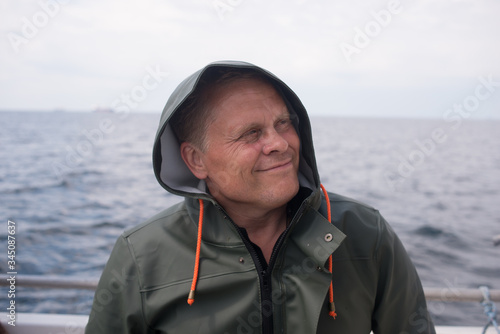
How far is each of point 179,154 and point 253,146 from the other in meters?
0.50

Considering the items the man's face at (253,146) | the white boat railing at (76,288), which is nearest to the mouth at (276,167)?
the man's face at (253,146)

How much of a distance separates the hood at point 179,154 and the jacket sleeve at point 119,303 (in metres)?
0.40

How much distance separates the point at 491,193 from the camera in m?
18.0

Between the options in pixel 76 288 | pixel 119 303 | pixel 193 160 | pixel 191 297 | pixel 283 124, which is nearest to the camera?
pixel 191 297

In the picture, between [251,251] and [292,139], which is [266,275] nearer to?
[251,251]

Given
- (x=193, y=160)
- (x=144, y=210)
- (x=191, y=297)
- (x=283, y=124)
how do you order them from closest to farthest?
(x=191, y=297), (x=283, y=124), (x=193, y=160), (x=144, y=210)

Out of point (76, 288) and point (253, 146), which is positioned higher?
point (253, 146)

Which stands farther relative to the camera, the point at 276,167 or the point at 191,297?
the point at 276,167

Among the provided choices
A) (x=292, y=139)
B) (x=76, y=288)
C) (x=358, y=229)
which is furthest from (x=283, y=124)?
(x=76, y=288)

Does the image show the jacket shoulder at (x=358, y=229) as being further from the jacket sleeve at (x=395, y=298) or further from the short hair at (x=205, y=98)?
the short hair at (x=205, y=98)

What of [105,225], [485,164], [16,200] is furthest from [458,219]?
[485,164]

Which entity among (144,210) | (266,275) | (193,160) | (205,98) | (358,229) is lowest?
(144,210)

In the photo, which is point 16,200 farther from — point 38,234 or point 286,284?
point 286,284

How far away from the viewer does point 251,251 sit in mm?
1754
